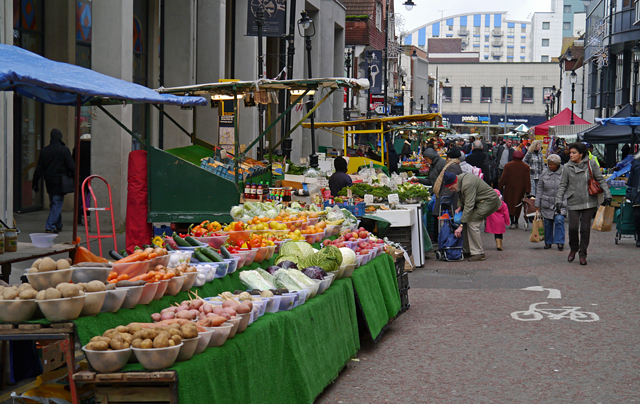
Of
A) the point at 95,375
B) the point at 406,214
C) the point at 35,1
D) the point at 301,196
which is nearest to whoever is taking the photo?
the point at 95,375

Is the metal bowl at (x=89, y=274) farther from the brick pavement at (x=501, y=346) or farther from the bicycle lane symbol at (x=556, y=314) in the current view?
the bicycle lane symbol at (x=556, y=314)

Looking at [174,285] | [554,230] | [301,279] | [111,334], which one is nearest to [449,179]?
[554,230]

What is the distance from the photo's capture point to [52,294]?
433 cm

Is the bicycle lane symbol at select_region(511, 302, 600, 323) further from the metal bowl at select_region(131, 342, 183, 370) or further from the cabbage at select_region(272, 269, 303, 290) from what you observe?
the metal bowl at select_region(131, 342, 183, 370)

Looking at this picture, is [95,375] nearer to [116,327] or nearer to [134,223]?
[116,327]

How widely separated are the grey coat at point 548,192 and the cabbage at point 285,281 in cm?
1009

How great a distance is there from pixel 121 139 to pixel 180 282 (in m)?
9.98

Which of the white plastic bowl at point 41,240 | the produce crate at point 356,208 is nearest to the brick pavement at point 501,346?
the produce crate at point 356,208

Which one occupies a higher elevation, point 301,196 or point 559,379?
point 301,196

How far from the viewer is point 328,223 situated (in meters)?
9.88

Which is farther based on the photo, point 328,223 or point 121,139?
point 121,139

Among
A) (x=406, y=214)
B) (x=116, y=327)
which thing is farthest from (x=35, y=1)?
(x=116, y=327)

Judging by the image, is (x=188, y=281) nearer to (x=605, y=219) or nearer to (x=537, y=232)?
(x=537, y=232)

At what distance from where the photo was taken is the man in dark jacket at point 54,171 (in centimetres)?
1411
